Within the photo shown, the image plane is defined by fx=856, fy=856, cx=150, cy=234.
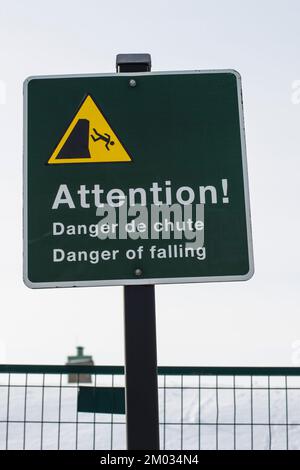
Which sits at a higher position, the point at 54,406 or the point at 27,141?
the point at 27,141

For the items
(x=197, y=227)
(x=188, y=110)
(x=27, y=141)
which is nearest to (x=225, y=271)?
(x=197, y=227)

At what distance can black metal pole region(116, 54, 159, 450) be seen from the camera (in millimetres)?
2980

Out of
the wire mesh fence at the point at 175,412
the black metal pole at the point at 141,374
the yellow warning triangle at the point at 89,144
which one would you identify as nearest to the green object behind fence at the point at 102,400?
the wire mesh fence at the point at 175,412

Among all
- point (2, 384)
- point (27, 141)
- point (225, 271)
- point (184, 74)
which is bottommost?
point (2, 384)

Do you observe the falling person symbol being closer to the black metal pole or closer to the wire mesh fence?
the black metal pole

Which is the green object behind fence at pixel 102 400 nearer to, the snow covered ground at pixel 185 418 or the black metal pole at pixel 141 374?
the snow covered ground at pixel 185 418

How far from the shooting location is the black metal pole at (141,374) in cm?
298

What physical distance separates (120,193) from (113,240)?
0.56 feet

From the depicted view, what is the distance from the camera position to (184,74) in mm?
3221

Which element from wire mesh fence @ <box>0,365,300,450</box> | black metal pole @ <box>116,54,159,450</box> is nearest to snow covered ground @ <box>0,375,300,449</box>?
wire mesh fence @ <box>0,365,300,450</box>

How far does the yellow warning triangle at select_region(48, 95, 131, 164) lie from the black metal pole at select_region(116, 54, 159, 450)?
53 cm

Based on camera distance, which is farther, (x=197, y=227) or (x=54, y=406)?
(x=54, y=406)
